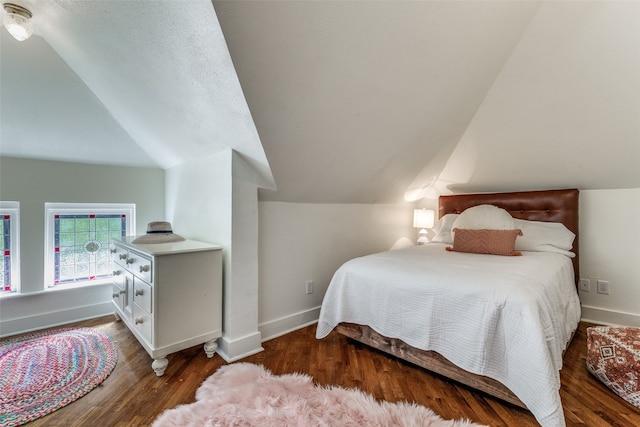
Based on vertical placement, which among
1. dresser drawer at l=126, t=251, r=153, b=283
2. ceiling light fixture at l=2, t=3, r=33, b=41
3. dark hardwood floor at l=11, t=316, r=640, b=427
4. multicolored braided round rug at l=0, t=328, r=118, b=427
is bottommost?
dark hardwood floor at l=11, t=316, r=640, b=427

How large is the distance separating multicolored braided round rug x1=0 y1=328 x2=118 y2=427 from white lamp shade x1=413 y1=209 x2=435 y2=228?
3.17m

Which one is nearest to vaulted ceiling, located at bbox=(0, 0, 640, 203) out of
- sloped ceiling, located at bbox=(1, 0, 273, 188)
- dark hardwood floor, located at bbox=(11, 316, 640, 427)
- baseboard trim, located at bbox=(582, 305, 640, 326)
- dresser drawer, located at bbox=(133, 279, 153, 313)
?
sloped ceiling, located at bbox=(1, 0, 273, 188)

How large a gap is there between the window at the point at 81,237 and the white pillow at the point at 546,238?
3.77m

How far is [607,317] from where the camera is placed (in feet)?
8.20

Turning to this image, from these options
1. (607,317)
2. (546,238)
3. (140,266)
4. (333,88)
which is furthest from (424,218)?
(140,266)

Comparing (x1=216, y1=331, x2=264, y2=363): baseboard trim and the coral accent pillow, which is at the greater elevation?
the coral accent pillow

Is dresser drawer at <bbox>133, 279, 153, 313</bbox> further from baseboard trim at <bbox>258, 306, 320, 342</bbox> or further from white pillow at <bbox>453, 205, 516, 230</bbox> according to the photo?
white pillow at <bbox>453, 205, 516, 230</bbox>

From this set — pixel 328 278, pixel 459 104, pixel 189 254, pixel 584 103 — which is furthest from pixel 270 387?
pixel 584 103

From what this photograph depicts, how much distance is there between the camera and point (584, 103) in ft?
7.18

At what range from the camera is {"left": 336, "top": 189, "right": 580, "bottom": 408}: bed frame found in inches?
59.9

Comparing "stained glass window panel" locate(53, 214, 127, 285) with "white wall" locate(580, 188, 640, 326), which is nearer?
"white wall" locate(580, 188, 640, 326)

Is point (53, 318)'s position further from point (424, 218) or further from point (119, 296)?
point (424, 218)

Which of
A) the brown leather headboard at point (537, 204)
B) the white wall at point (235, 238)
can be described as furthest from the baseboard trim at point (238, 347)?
the brown leather headboard at point (537, 204)

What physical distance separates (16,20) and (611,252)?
4.45m
